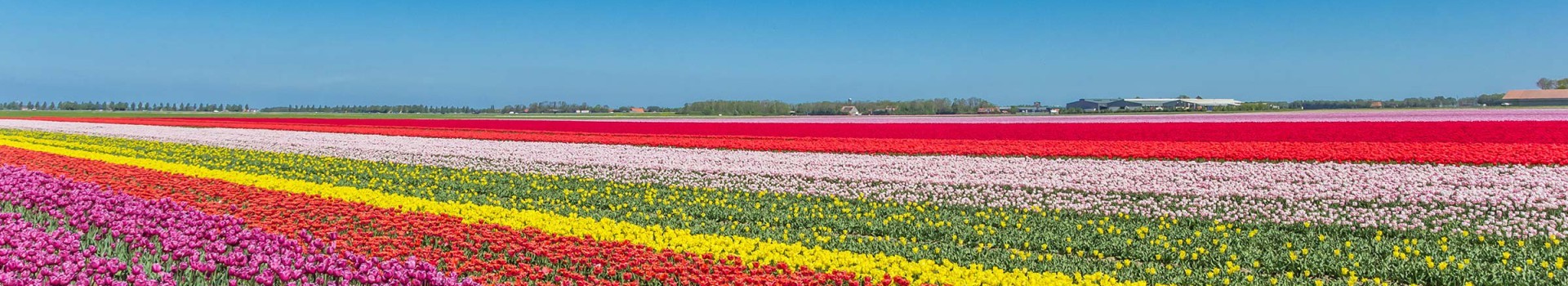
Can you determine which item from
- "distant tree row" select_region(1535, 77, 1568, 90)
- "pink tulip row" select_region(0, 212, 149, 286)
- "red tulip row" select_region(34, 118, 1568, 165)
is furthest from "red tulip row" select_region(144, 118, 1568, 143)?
"distant tree row" select_region(1535, 77, 1568, 90)

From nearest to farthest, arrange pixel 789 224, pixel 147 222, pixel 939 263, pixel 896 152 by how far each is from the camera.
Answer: pixel 939 263 → pixel 147 222 → pixel 789 224 → pixel 896 152

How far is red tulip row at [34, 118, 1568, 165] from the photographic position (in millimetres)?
15836

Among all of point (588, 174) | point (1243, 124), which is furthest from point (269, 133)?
point (1243, 124)

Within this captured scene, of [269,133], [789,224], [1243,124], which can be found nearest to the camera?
[789,224]

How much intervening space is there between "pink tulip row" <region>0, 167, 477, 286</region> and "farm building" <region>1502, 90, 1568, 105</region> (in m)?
89.2

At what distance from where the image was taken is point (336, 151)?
22250mm

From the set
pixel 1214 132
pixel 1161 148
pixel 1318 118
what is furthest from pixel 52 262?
pixel 1318 118

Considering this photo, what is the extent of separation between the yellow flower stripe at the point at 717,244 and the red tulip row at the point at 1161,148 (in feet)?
35.7

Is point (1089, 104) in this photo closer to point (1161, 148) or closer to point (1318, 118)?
point (1318, 118)

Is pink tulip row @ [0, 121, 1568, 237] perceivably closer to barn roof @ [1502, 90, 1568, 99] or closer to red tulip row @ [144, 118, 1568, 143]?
red tulip row @ [144, 118, 1568, 143]

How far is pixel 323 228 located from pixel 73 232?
198 cm

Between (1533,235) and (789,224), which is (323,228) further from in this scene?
(1533,235)

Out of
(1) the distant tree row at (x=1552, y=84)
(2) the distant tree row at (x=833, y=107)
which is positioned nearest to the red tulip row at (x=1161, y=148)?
(2) the distant tree row at (x=833, y=107)

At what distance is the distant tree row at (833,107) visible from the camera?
306 feet
